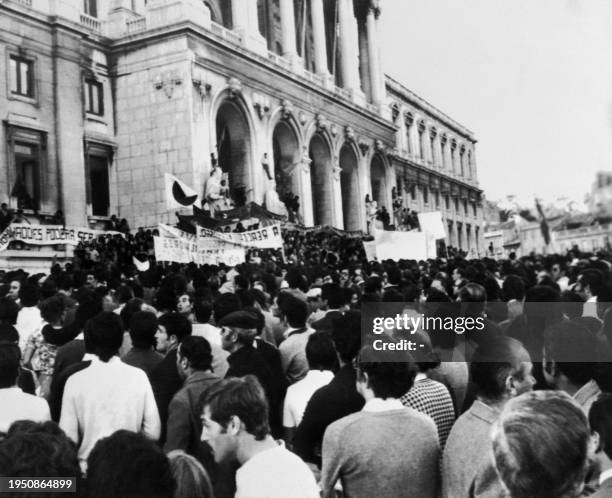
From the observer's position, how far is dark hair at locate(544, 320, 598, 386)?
4.42m

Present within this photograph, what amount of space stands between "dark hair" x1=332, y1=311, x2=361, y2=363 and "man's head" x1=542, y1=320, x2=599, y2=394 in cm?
119

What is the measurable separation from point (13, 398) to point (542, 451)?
329cm

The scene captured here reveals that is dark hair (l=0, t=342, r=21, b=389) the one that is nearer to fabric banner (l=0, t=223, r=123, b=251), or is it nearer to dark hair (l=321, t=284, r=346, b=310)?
dark hair (l=321, t=284, r=346, b=310)

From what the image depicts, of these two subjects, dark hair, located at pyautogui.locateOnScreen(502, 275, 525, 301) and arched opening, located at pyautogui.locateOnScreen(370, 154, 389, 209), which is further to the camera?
arched opening, located at pyautogui.locateOnScreen(370, 154, 389, 209)

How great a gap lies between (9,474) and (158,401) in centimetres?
283

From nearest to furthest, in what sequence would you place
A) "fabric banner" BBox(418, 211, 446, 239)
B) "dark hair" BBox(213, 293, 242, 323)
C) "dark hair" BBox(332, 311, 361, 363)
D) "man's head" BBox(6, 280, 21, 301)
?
"dark hair" BBox(332, 311, 361, 363) → "dark hair" BBox(213, 293, 242, 323) → "man's head" BBox(6, 280, 21, 301) → "fabric banner" BBox(418, 211, 446, 239)

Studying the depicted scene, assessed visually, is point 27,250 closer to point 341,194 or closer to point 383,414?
point 383,414

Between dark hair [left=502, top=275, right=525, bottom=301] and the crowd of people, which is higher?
dark hair [left=502, top=275, right=525, bottom=301]

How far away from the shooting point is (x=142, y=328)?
5586 mm

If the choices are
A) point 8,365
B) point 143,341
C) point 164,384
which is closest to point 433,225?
point 143,341

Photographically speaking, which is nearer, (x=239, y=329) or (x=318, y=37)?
(x=239, y=329)

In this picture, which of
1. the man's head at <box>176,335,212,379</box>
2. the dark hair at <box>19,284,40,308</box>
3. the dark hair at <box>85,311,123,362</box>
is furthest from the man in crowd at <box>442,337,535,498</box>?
the dark hair at <box>19,284,40,308</box>

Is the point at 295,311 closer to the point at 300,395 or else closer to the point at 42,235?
the point at 300,395

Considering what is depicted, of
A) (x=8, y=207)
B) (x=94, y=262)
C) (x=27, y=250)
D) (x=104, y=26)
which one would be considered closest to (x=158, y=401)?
(x=94, y=262)
